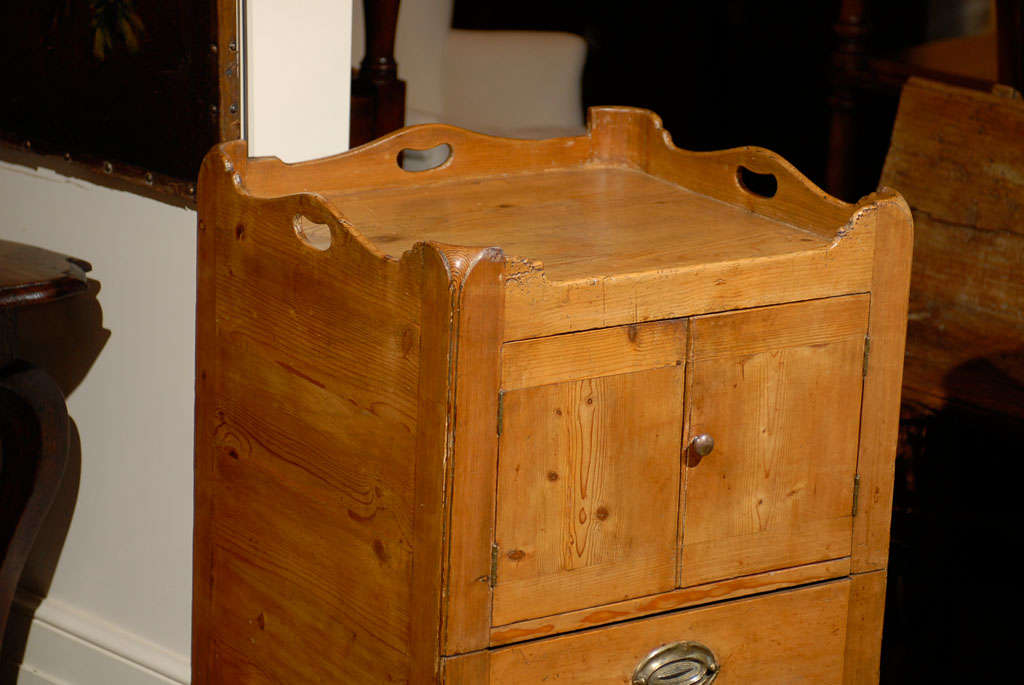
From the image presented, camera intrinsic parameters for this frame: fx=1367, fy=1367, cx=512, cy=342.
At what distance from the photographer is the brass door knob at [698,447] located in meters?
1.53

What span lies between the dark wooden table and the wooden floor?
56 centimetres

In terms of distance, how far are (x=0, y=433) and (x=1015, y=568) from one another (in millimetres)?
1936

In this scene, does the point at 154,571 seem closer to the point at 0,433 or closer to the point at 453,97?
the point at 0,433

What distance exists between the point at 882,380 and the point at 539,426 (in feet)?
1.53

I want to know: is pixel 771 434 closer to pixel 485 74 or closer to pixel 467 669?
pixel 467 669

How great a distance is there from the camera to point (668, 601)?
62.1 inches

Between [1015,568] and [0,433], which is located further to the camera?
Result: [1015,568]

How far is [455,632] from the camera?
1441mm

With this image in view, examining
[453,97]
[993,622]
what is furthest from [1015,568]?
[453,97]

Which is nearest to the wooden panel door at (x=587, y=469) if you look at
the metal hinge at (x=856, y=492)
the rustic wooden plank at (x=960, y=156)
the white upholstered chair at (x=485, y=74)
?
the metal hinge at (x=856, y=492)

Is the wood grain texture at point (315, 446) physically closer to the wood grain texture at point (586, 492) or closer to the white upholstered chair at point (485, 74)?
the wood grain texture at point (586, 492)

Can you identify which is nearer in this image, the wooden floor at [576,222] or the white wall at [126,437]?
the wooden floor at [576,222]

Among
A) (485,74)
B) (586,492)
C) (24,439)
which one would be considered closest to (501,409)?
(586,492)

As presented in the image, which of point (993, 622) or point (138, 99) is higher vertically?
point (138, 99)
